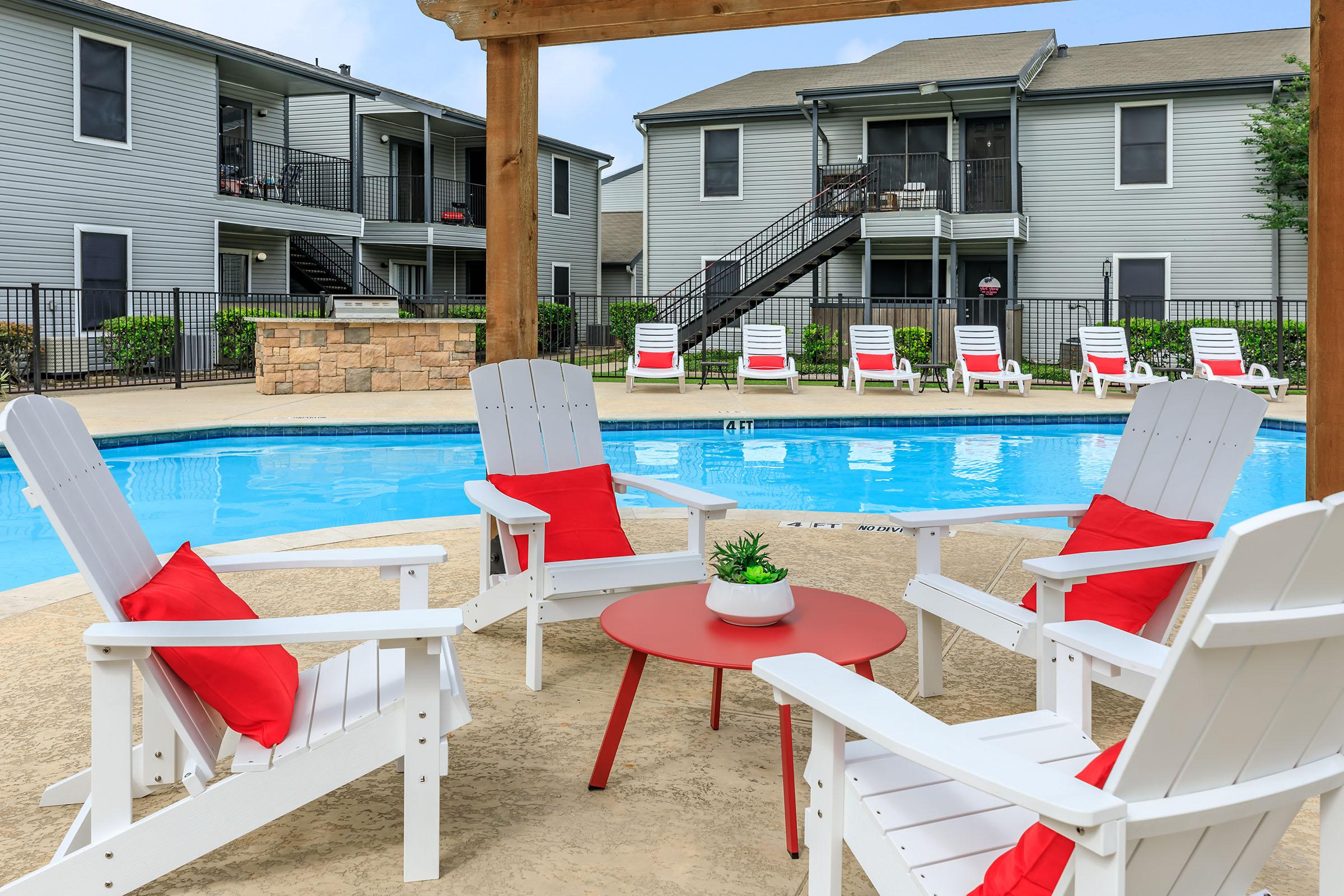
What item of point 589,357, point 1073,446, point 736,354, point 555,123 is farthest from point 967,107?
point 555,123

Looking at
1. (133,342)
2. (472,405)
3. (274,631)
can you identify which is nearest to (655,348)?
(472,405)

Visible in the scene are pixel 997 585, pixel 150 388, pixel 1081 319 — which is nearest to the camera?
pixel 997 585

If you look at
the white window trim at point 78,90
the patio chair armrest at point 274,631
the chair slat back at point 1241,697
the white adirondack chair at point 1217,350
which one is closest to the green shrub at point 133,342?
the white window trim at point 78,90

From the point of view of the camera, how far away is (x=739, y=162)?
2056 centimetres

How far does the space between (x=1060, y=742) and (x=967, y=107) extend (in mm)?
18747

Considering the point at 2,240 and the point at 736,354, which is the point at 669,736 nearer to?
the point at 2,240

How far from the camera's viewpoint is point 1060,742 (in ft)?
6.55

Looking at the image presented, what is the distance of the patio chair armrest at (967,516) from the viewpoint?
11.0 ft

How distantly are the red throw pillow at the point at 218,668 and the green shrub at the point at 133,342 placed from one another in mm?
12782

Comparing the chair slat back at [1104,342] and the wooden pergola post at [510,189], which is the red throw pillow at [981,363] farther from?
the wooden pergola post at [510,189]

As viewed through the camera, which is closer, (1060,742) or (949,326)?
(1060,742)

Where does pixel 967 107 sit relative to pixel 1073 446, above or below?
above

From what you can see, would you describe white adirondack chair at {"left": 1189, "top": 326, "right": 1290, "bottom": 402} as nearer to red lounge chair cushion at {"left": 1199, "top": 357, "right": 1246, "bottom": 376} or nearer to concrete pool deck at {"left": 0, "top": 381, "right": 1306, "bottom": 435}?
red lounge chair cushion at {"left": 1199, "top": 357, "right": 1246, "bottom": 376}

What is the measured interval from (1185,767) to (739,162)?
792 inches
